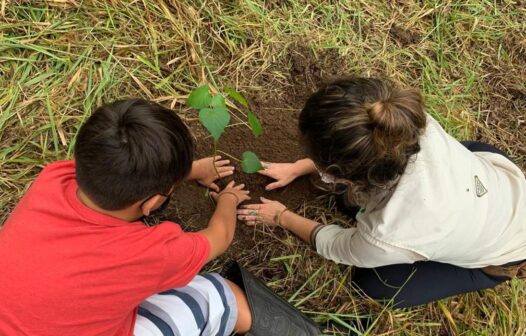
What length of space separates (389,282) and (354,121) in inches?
29.9

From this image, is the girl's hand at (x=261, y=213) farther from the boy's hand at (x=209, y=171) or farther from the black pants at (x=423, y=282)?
the black pants at (x=423, y=282)

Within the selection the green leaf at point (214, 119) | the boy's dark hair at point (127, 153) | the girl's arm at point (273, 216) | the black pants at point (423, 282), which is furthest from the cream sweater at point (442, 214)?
the boy's dark hair at point (127, 153)

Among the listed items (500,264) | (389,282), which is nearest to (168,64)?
(389,282)

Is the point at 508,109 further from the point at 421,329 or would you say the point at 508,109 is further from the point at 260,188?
the point at 260,188

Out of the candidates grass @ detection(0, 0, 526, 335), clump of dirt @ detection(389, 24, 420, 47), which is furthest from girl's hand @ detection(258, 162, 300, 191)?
clump of dirt @ detection(389, 24, 420, 47)

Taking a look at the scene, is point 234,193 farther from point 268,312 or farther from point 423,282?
point 423,282

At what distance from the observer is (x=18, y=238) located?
1.04 m

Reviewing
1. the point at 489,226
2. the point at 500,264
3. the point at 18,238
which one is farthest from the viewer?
the point at 500,264

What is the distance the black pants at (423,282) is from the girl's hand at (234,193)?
0.52 m

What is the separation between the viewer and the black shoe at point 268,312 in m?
1.46

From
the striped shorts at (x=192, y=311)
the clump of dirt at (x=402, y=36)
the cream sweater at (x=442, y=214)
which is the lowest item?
the striped shorts at (x=192, y=311)

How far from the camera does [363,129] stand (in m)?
1.05

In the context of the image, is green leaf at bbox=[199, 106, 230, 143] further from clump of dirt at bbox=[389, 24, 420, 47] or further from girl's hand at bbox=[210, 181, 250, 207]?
clump of dirt at bbox=[389, 24, 420, 47]

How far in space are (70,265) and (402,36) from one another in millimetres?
1644
